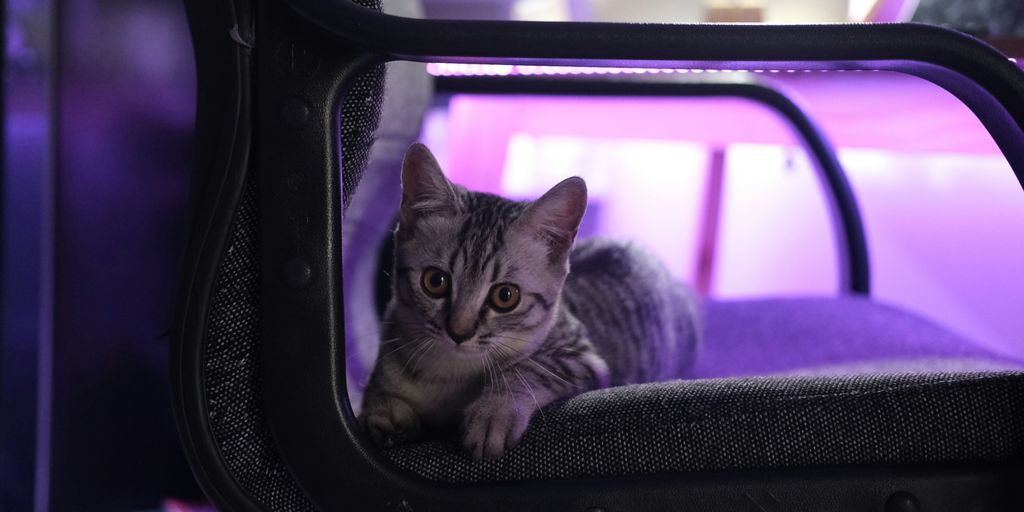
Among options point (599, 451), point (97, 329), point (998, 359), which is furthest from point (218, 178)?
point (998, 359)

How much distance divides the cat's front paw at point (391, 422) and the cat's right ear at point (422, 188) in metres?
0.22

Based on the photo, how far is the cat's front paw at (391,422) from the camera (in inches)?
28.5

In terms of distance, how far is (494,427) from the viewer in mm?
698

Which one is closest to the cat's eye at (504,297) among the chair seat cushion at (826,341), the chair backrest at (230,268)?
the chair backrest at (230,268)

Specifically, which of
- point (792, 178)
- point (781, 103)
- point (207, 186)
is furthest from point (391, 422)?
point (792, 178)

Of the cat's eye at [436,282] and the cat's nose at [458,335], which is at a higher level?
the cat's eye at [436,282]

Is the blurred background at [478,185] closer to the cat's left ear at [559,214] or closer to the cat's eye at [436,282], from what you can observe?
the cat's left ear at [559,214]

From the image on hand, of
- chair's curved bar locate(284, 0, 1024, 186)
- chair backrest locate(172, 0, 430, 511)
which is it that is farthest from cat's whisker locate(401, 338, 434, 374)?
chair's curved bar locate(284, 0, 1024, 186)

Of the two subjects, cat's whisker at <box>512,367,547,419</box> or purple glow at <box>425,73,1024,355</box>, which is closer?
cat's whisker at <box>512,367,547,419</box>

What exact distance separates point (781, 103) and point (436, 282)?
3.22 ft

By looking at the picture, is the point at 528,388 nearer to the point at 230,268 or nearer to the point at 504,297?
the point at 504,297

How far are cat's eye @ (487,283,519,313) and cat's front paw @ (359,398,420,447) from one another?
15cm

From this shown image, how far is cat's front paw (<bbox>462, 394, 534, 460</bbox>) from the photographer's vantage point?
69cm

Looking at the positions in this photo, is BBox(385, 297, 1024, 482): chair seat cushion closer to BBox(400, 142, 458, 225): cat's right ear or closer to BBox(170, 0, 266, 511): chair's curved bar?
BBox(170, 0, 266, 511): chair's curved bar
